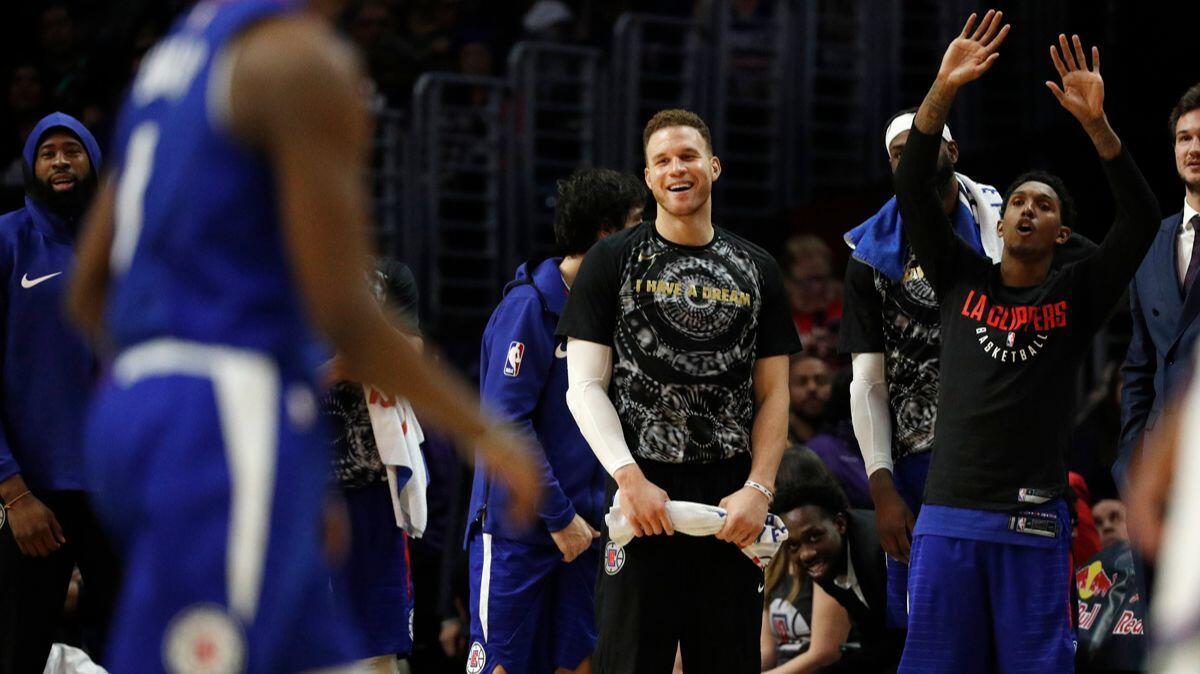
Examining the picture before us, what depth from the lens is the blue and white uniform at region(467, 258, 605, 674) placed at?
640cm

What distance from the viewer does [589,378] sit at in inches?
219

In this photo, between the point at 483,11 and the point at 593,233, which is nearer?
the point at 593,233

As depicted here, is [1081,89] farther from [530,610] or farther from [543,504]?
[530,610]

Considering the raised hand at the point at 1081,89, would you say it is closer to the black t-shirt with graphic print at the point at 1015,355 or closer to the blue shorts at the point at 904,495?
the black t-shirt with graphic print at the point at 1015,355

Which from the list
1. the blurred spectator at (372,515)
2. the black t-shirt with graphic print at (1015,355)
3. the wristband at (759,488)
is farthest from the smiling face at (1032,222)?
the blurred spectator at (372,515)

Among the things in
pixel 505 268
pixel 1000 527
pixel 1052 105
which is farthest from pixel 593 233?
pixel 1052 105

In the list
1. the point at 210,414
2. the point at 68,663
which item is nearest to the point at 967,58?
the point at 210,414

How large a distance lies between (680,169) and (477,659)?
6.90ft

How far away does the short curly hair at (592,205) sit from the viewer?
670 centimetres

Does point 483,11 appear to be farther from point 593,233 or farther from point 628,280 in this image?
point 628,280

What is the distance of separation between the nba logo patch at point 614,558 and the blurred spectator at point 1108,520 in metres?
3.51

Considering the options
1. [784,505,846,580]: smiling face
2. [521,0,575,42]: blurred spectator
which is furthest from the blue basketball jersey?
[521,0,575,42]: blurred spectator

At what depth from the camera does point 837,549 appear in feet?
23.4

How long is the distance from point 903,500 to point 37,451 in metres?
3.21
